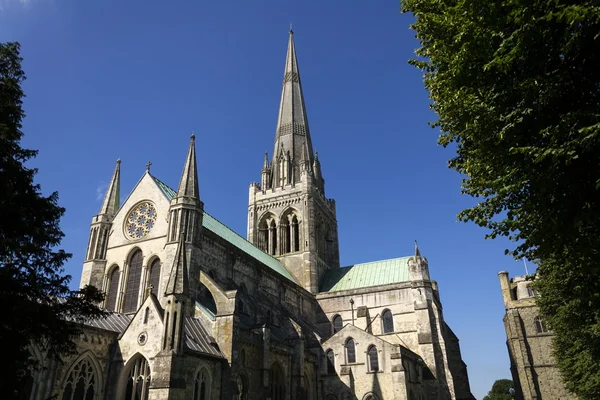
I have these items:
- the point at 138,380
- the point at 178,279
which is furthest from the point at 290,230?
the point at 138,380

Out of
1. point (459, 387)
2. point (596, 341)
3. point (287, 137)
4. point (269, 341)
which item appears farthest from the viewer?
point (287, 137)

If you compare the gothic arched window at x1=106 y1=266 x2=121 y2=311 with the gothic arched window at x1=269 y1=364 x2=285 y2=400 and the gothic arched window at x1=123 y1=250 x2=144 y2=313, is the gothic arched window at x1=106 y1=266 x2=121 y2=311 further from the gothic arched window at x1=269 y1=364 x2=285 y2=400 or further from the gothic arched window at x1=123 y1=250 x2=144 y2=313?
the gothic arched window at x1=269 y1=364 x2=285 y2=400

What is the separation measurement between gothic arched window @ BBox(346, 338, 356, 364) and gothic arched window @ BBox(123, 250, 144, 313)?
626 inches

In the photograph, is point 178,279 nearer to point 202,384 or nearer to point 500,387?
point 202,384

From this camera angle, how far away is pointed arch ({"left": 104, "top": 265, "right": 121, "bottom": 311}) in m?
27.5

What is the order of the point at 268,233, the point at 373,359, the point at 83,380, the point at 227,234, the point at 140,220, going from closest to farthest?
the point at 83,380
the point at 140,220
the point at 373,359
the point at 227,234
the point at 268,233

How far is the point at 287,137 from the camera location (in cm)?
5434

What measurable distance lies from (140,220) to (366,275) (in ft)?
84.7

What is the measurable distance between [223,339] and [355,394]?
13.9 m

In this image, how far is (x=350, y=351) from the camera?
34375 millimetres

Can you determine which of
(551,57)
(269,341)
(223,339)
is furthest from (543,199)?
(269,341)

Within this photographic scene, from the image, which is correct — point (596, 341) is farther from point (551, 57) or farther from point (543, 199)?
point (551, 57)

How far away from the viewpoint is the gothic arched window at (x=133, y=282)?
27.2 meters

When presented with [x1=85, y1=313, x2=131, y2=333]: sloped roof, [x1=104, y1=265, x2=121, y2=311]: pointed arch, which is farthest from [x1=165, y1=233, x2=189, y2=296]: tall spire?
[x1=104, y1=265, x2=121, y2=311]: pointed arch
